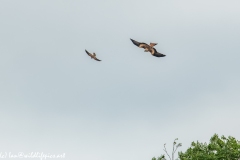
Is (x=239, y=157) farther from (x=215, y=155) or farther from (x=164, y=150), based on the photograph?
(x=164, y=150)

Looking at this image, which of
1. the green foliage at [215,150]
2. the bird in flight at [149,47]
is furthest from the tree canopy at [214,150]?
the bird in flight at [149,47]

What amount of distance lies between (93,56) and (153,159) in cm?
1674

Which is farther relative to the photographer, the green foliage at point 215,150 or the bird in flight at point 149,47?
the green foliage at point 215,150

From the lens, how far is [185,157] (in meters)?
29.8

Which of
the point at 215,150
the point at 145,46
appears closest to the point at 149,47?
the point at 145,46

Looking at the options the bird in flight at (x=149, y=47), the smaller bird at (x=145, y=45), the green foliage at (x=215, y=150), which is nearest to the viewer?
the bird in flight at (x=149, y=47)

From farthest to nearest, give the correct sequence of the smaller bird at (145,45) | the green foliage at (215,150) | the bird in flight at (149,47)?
the green foliage at (215,150), the smaller bird at (145,45), the bird in flight at (149,47)

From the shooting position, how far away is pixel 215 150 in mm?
28828

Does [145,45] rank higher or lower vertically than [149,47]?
higher

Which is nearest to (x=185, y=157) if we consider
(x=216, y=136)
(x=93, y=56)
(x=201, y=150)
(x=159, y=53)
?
(x=201, y=150)

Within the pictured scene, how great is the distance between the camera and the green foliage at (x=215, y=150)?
1077 inches

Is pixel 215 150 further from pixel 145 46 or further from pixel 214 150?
pixel 145 46

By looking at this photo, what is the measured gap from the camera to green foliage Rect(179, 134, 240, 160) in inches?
Answer: 1077

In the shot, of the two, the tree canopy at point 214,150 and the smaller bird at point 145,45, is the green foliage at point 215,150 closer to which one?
the tree canopy at point 214,150
